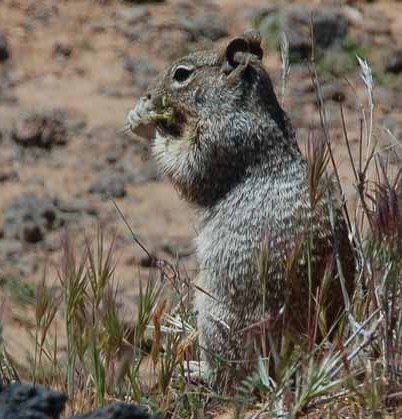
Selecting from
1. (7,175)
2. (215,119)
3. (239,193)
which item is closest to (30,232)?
(7,175)

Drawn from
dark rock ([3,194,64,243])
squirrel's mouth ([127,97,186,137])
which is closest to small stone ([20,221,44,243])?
dark rock ([3,194,64,243])

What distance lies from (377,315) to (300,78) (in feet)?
22.1

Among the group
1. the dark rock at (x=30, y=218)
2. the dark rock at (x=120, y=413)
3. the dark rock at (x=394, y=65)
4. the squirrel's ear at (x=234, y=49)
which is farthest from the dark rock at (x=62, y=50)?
the dark rock at (x=120, y=413)

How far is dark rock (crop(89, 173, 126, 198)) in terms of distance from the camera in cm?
1032

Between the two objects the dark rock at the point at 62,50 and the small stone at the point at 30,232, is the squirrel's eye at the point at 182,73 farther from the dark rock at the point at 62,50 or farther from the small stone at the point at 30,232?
the dark rock at the point at 62,50

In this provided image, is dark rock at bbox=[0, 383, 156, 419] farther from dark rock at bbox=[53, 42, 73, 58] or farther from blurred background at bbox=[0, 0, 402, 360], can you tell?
dark rock at bbox=[53, 42, 73, 58]

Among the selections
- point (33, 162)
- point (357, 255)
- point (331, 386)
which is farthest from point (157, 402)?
point (33, 162)

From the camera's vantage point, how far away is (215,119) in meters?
6.34

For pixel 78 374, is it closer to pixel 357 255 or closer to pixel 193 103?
pixel 357 255

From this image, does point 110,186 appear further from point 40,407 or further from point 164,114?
point 40,407

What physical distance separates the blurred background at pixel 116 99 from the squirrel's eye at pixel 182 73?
7.85 ft

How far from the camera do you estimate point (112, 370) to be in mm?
5020

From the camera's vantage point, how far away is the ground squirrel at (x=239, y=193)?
5.62 m

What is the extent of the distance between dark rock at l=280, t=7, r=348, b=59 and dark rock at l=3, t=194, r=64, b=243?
2.63m
